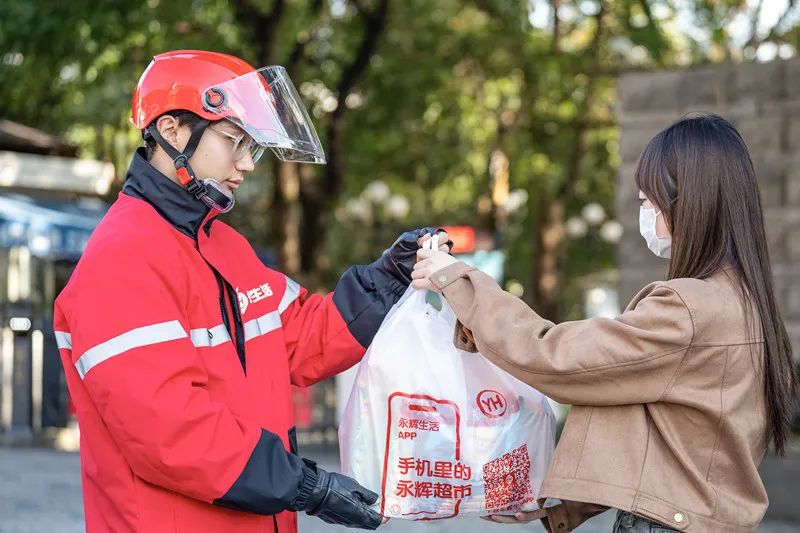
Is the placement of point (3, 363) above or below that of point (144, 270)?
below

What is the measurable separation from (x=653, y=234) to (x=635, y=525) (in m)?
0.71

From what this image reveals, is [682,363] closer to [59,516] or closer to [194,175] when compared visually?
[194,175]

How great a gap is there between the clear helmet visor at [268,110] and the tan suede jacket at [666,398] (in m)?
0.77

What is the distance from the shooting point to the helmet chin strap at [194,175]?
275 centimetres

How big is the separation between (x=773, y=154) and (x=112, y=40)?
20.9 ft

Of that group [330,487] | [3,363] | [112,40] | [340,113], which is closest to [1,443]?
[3,363]

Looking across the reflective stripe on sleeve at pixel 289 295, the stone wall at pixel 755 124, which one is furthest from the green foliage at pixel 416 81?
the reflective stripe on sleeve at pixel 289 295

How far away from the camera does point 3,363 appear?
1088 cm

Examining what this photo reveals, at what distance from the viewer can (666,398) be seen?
2619 mm

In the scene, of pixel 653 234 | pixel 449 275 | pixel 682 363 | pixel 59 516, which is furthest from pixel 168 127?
pixel 59 516

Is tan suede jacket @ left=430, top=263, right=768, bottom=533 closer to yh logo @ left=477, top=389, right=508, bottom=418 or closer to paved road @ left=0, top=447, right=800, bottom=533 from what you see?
yh logo @ left=477, top=389, right=508, bottom=418

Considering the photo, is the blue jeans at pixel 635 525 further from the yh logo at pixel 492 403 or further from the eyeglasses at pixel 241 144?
the eyeglasses at pixel 241 144

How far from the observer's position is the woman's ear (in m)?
2.79

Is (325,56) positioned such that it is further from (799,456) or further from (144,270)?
(144,270)
